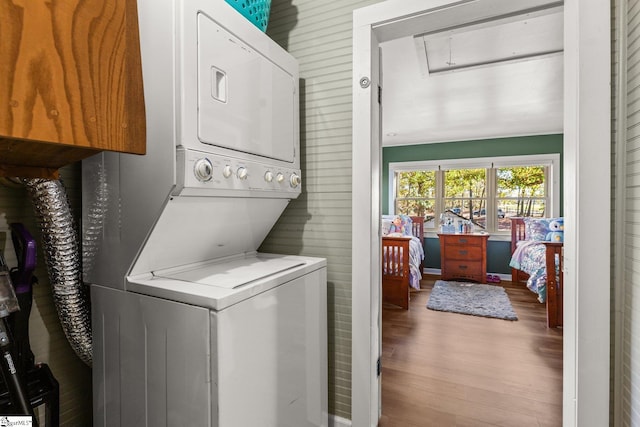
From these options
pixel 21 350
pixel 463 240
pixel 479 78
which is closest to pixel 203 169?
pixel 21 350

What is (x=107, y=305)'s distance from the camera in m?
1.17

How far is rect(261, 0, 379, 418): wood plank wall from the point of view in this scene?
61.7 inches

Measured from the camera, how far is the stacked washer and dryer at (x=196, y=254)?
3.20 feet

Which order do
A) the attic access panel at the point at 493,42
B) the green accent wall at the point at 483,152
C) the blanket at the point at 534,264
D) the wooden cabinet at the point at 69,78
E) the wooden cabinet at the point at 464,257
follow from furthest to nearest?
the green accent wall at the point at 483,152, the wooden cabinet at the point at 464,257, the blanket at the point at 534,264, the attic access panel at the point at 493,42, the wooden cabinet at the point at 69,78

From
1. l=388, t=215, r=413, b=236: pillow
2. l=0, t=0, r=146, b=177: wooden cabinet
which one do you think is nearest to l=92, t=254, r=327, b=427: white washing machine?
l=0, t=0, r=146, b=177: wooden cabinet

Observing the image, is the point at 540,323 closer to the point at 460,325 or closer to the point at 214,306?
the point at 460,325

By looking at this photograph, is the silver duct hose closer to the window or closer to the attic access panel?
the attic access panel

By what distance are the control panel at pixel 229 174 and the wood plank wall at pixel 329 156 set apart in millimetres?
195

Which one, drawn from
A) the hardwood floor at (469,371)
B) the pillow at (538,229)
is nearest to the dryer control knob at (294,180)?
the hardwood floor at (469,371)

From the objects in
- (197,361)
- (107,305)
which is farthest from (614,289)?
(107,305)

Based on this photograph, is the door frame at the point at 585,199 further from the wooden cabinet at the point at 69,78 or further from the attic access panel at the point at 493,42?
the wooden cabinet at the point at 69,78

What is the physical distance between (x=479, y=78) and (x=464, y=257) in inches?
116

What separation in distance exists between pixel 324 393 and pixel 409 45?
2316 millimetres

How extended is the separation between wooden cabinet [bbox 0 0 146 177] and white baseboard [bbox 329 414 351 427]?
1.49 metres
